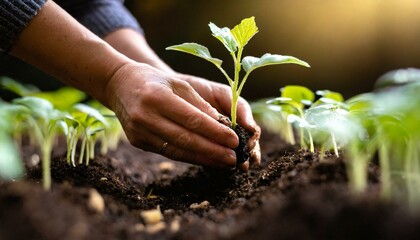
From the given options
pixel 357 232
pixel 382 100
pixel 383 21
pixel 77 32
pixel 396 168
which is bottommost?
pixel 383 21

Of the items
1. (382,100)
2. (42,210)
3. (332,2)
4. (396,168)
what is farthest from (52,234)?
(332,2)

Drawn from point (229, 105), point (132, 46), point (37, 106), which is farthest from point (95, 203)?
point (132, 46)

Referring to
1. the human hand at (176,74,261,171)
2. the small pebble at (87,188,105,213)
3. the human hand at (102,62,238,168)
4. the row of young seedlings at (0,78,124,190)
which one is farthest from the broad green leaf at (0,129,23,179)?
the human hand at (176,74,261,171)

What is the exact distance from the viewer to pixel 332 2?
3180mm

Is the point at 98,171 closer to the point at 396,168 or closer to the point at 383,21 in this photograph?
the point at 396,168

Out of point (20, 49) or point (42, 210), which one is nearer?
point (42, 210)

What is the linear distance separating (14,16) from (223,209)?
30.6 inches

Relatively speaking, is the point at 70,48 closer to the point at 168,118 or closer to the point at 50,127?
the point at 50,127

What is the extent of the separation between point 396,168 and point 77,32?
0.90m

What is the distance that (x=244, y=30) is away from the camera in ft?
3.75

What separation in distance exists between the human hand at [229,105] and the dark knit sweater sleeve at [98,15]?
0.67 m

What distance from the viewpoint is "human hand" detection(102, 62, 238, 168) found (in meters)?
1.07

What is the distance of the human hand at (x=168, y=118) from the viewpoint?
3.51 ft

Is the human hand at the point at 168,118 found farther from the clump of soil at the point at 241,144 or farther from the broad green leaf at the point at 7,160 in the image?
the broad green leaf at the point at 7,160
